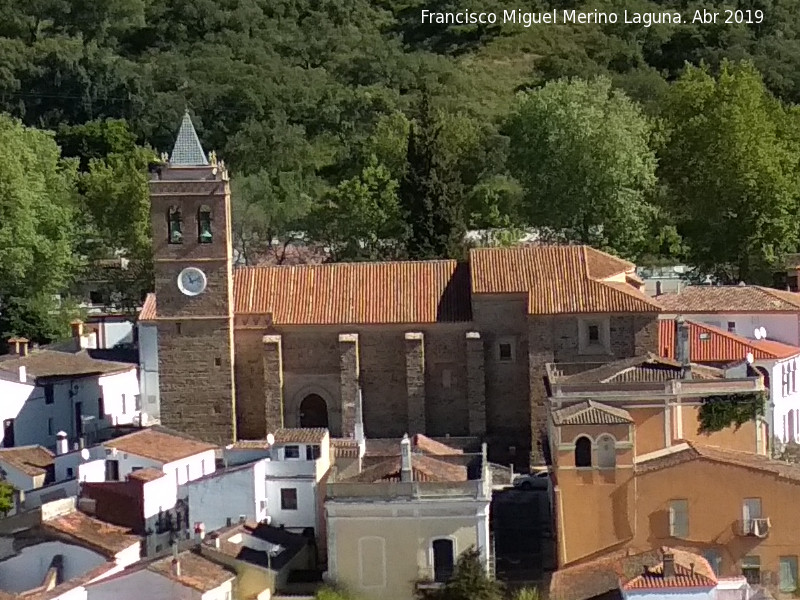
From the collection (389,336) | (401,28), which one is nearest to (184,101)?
(401,28)

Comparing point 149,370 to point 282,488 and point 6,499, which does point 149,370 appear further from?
point 282,488

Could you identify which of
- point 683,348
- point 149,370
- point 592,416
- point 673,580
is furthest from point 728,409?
point 149,370

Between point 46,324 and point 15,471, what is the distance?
1562cm

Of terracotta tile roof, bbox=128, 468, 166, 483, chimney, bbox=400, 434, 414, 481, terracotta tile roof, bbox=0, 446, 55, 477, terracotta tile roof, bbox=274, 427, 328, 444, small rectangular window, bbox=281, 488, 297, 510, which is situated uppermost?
terracotta tile roof, bbox=274, 427, 328, 444

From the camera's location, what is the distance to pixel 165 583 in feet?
91.8

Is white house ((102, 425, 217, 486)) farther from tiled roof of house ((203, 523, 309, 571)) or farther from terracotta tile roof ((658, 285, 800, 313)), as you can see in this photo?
terracotta tile roof ((658, 285, 800, 313))

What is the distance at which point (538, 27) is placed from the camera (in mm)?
95688

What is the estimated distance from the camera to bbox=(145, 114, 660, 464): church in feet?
128

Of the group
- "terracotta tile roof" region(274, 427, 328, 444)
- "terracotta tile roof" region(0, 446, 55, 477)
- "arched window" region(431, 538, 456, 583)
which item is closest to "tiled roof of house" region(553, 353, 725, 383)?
"terracotta tile roof" region(274, 427, 328, 444)

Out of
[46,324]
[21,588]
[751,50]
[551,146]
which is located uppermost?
[751,50]

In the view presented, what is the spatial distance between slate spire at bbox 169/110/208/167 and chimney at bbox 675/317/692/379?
1174 cm

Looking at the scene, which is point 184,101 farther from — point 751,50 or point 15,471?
point 15,471

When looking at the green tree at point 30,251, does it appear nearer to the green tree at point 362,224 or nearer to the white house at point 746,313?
the green tree at point 362,224

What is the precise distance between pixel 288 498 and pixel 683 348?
9.14m
